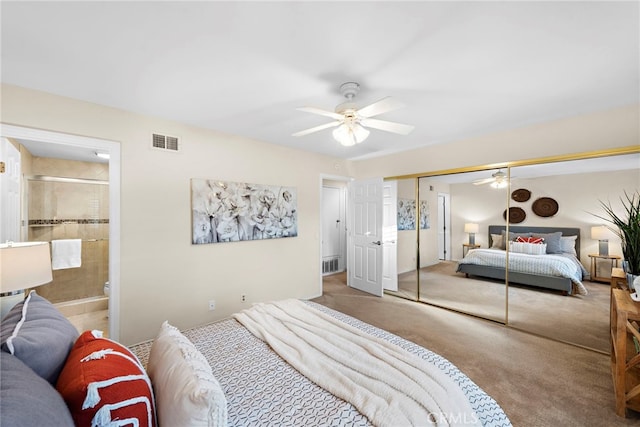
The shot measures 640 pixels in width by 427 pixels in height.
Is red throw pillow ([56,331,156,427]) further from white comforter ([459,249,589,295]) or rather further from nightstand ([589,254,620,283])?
nightstand ([589,254,620,283])

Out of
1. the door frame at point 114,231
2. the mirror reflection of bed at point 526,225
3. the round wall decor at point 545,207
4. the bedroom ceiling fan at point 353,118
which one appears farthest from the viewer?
the round wall decor at point 545,207

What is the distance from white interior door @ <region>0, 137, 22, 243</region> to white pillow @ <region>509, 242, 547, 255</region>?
5.23 m

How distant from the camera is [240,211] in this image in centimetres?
350

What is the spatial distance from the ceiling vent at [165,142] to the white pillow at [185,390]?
2.36 m

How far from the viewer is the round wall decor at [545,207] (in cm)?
296

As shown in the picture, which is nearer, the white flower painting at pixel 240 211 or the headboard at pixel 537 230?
the headboard at pixel 537 230

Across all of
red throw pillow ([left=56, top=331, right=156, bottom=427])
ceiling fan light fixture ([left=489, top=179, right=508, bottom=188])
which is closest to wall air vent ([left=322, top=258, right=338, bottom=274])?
ceiling fan light fixture ([left=489, top=179, right=508, bottom=188])

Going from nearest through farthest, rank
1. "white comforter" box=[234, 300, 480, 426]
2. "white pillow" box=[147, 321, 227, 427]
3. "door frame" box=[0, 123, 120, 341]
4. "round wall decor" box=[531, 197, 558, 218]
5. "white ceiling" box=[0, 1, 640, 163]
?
"white pillow" box=[147, 321, 227, 427], "white comforter" box=[234, 300, 480, 426], "white ceiling" box=[0, 1, 640, 163], "door frame" box=[0, 123, 120, 341], "round wall decor" box=[531, 197, 558, 218]

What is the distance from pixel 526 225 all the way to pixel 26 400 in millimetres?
4014

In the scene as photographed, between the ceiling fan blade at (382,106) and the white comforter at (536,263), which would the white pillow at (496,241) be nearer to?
the white comforter at (536,263)

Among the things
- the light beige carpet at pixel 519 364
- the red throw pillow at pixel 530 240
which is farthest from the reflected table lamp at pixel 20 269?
the red throw pillow at pixel 530 240

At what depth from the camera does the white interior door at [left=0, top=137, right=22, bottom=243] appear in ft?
7.73

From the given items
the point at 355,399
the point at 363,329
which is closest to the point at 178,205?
the point at 363,329

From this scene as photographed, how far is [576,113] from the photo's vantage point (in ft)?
9.09
